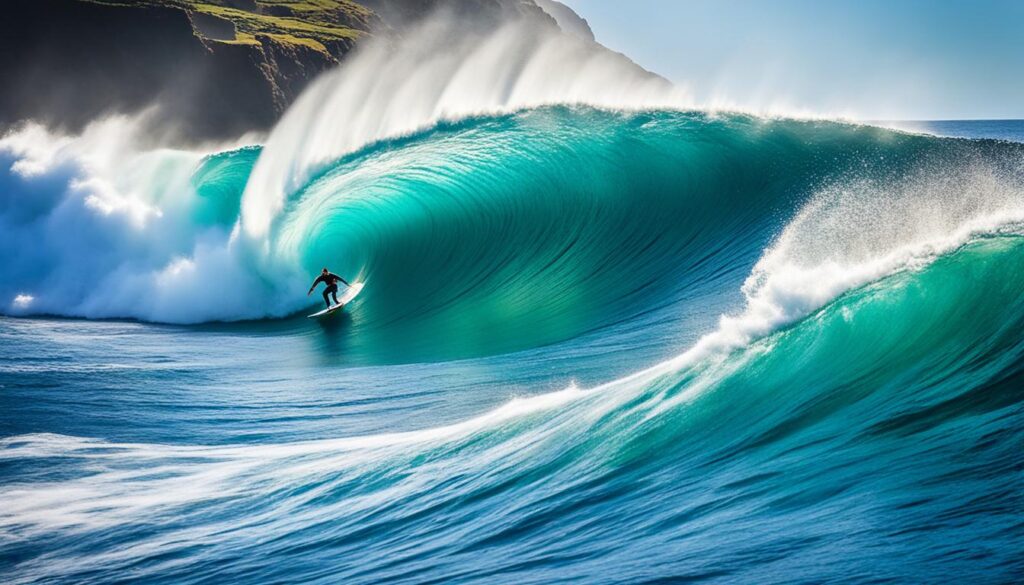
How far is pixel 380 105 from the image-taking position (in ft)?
59.9

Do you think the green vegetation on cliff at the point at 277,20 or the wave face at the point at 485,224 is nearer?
the wave face at the point at 485,224

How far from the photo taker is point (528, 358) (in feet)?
32.0

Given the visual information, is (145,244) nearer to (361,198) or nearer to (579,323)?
(361,198)

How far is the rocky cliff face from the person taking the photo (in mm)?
59656

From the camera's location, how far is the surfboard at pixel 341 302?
13805mm

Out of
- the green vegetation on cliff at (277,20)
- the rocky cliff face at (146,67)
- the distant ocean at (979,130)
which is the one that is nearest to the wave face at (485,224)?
the distant ocean at (979,130)

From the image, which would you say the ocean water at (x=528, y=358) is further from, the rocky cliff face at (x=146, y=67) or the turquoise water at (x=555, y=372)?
the rocky cliff face at (x=146, y=67)

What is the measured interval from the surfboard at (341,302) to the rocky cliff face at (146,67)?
167 ft

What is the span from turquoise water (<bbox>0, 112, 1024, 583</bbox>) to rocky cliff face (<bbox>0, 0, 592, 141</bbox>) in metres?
49.6

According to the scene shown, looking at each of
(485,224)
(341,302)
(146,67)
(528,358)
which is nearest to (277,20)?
(146,67)

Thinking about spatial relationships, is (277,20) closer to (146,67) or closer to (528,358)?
(146,67)

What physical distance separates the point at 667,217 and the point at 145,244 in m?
10.2

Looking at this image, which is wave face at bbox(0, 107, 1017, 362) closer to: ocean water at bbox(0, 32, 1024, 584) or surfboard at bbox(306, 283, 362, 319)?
ocean water at bbox(0, 32, 1024, 584)

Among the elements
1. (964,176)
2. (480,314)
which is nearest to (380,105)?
(480,314)
